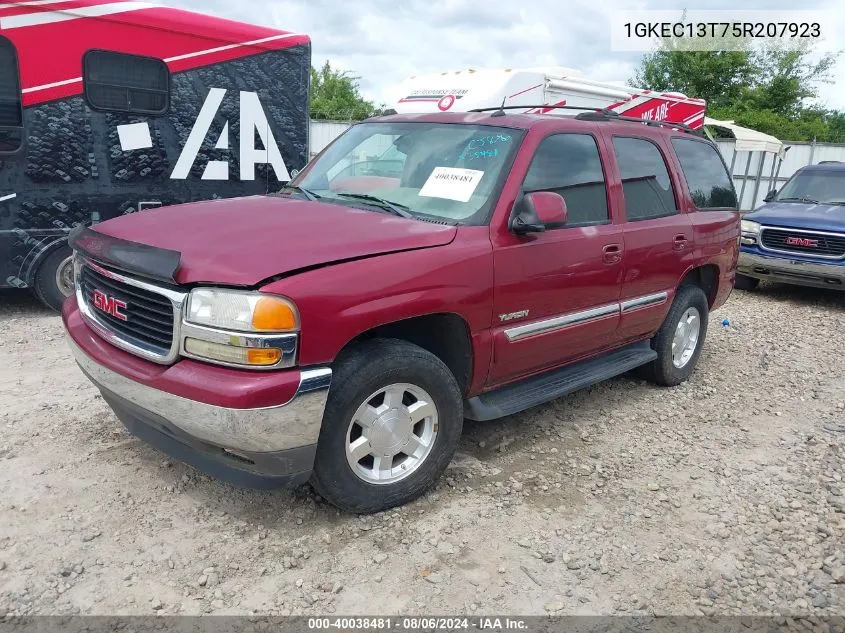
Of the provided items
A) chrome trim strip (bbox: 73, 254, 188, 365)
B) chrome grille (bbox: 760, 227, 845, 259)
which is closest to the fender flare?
chrome trim strip (bbox: 73, 254, 188, 365)

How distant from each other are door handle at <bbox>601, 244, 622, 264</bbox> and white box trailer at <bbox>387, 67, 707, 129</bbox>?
197 inches

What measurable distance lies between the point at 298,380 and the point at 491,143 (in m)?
1.86

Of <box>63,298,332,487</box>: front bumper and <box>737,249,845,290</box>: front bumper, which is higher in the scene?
<box>63,298,332,487</box>: front bumper

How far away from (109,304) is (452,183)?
1.82m

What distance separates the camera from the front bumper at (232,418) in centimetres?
272

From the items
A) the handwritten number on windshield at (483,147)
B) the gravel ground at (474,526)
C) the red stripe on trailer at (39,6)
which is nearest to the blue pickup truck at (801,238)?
the gravel ground at (474,526)

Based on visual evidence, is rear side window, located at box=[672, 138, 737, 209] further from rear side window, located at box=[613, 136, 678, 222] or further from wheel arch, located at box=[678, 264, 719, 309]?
wheel arch, located at box=[678, 264, 719, 309]

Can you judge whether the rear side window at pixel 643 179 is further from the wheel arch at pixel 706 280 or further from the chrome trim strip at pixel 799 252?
the chrome trim strip at pixel 799 252

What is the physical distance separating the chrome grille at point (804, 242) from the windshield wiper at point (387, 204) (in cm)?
715

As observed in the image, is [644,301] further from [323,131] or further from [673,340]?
[323,131]

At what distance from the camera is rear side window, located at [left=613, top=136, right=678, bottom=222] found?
454 cm

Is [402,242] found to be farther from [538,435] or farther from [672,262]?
[672,262]

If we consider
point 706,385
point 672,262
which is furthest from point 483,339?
point 706,385

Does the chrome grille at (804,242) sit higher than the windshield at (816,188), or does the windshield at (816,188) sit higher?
the windshield at (816,188)
